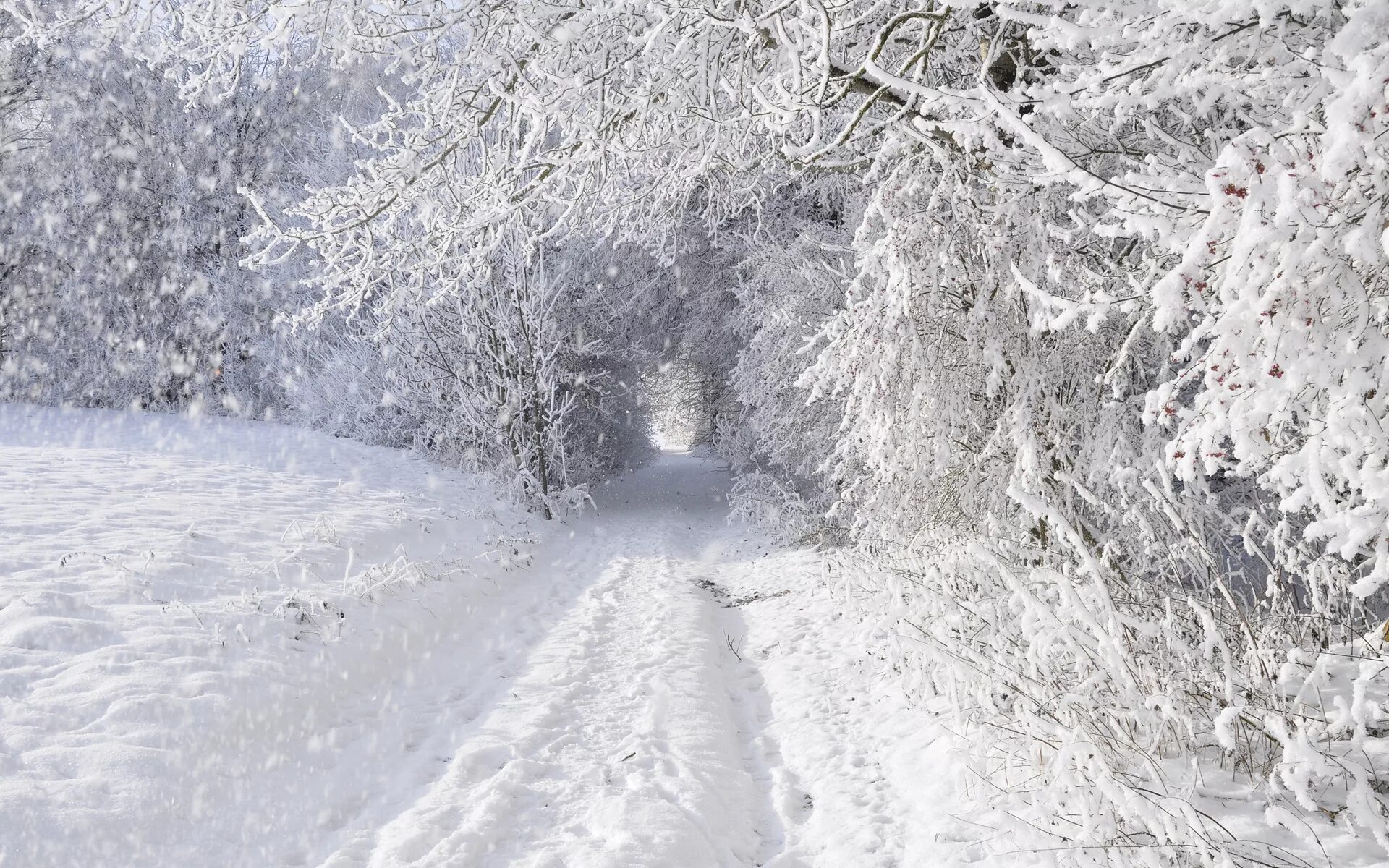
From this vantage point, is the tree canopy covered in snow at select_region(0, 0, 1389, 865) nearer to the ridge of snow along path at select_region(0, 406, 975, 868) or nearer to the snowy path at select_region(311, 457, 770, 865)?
the ridge of snow along path at select_region(0, 406, 975, 868)

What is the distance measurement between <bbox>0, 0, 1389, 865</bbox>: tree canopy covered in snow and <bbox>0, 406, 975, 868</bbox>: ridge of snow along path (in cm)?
94

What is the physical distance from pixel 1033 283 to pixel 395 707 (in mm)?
4837

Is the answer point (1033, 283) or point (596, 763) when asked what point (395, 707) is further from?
point (1033, 283)

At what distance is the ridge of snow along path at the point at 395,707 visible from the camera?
3.42 m

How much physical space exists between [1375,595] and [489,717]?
692 cm

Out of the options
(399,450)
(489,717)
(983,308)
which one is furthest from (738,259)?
(489,717)

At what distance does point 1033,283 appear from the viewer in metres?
4.33

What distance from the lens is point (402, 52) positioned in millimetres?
4520

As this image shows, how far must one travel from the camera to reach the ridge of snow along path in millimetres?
3422

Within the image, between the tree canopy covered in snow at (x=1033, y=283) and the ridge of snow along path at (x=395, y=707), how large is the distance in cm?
94

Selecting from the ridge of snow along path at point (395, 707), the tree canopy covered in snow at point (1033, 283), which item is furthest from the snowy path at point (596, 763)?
the tree canopy covered in snow at point (1033, 283)

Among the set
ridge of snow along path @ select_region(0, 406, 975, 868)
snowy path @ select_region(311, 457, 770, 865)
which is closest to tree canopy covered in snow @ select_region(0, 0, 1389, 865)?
ridge of snow along path @ select_region(0, 406, 975, 868)

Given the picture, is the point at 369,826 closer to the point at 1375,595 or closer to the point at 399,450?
the point at 1375,595

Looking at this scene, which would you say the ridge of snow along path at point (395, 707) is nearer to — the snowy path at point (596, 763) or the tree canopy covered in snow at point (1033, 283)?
the snowy path at point (596, 763)
